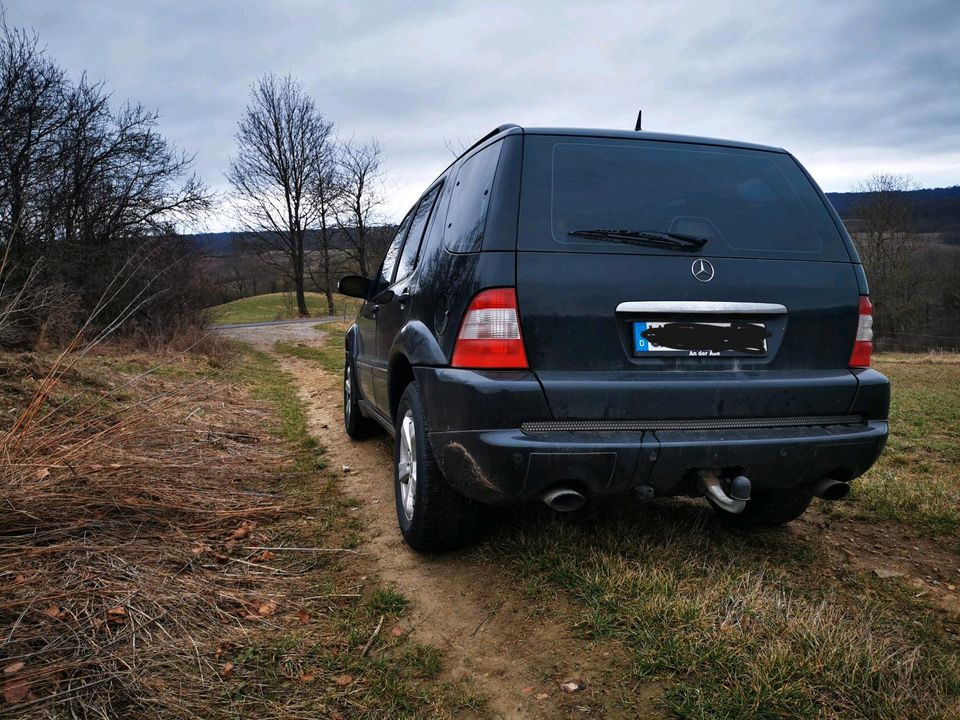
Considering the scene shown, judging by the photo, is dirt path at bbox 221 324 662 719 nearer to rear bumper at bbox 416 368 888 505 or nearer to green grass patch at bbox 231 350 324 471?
rear bumper at bbox 416 368 888 505

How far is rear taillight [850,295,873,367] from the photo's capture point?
2543mm

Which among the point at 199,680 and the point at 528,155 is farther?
the point at 528,155

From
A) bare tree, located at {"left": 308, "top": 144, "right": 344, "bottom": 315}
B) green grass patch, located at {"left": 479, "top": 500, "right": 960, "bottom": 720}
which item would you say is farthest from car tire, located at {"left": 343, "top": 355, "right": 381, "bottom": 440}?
bare tree, located at {"left": 308, "top": 144, "right": 344, "bottom": 315}

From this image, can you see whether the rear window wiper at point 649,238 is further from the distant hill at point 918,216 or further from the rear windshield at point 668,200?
the distant hill at point 918,216

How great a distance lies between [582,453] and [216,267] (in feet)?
57.8

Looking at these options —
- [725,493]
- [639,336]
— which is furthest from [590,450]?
[725,493]

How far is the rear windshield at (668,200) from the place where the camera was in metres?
2.41

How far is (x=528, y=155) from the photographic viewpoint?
2508 millimetres

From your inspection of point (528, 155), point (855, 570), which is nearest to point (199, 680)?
point (528, 155)

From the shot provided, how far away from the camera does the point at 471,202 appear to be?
8.98ft

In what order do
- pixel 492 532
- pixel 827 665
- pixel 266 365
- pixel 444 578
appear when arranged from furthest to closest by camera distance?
pixel 266 365, pixel 492 532, pixel 444 578, pixel 827 665

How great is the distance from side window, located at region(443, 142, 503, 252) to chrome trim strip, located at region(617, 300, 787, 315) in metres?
0.65

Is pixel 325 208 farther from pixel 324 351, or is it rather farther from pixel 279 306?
pixel 324 351

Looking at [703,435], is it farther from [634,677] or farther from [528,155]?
[528,155]
